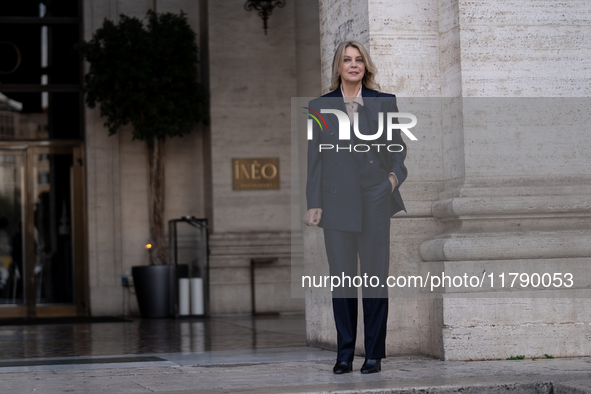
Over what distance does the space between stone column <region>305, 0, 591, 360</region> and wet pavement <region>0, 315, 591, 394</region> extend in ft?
0.93

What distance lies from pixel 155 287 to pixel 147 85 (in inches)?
117

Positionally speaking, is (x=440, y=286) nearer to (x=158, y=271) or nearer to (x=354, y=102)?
(x=354, y=102)

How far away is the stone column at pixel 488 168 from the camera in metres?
6.17

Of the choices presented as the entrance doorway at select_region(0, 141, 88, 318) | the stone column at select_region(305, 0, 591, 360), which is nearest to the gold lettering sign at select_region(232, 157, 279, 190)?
the entrance doorway at select_region(0, 141, 88, 318)

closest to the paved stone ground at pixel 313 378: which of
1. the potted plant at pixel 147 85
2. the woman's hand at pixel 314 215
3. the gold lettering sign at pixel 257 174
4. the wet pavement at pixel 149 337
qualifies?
the woman's hand at pixel 314 215

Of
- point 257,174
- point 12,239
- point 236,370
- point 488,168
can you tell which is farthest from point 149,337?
point 12,239

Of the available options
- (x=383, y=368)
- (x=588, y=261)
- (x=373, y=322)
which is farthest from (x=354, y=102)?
(x=588, y=261)

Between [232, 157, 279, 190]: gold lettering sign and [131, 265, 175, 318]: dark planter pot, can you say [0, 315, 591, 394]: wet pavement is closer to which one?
[131, 265, 175, 318]: dark planter pot

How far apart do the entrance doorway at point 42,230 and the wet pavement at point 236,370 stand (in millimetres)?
4750

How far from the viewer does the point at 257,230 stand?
520 inches

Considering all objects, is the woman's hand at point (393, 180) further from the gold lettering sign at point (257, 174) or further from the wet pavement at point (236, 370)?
the gold lettering sign at point (257, 174)

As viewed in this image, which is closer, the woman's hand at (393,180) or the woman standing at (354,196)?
the woman standing at (354,196)

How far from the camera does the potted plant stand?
12.3 m

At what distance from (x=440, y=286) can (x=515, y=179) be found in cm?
104
